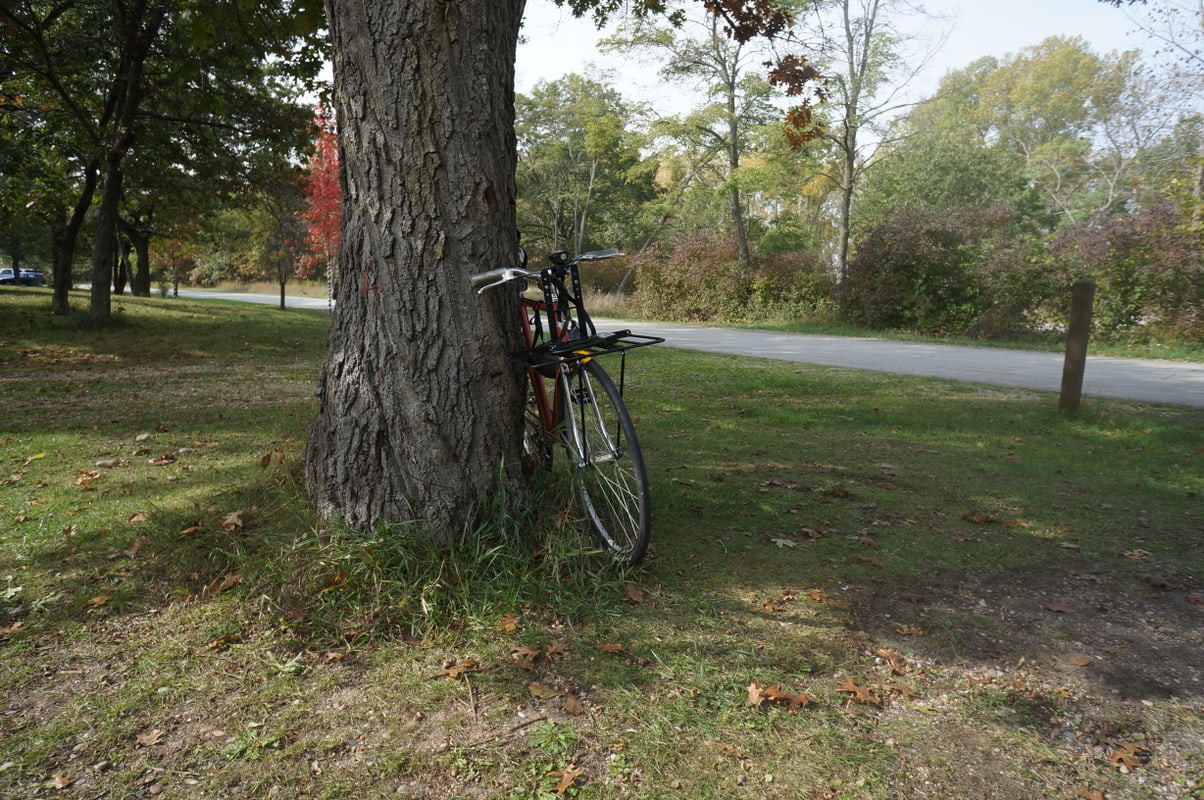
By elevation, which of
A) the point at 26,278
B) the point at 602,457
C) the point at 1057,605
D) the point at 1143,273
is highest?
the point at 1143,273

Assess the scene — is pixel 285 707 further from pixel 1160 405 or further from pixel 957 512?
pixel 1160 405

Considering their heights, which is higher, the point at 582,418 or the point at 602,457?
the point at 582,418

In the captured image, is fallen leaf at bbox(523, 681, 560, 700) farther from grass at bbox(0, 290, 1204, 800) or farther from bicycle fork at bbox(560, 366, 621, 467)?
bicycle fork at bbox(560, 366, 621, 467)

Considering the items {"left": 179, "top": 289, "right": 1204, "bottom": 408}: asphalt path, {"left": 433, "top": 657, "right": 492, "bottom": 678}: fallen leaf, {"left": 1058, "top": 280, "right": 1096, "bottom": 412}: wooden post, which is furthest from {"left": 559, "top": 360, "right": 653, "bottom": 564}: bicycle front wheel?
{"left": 179, "top": 289, "right": 1204, "bottom": 408}: asphalt path

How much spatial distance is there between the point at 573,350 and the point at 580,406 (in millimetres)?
347

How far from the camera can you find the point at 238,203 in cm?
1605

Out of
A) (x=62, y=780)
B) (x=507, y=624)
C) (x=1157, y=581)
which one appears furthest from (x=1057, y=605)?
(x=62, y=780)

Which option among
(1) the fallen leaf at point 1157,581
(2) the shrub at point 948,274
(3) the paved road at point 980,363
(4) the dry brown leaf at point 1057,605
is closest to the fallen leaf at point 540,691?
(4) the dry brown leaf at point 1057,605

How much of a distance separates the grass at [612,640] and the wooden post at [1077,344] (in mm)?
2296

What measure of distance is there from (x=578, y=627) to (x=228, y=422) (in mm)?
5168

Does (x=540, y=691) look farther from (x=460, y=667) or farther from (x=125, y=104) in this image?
(x=125, y=104)

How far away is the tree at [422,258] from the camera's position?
3.35 m

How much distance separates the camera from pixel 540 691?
8.63ft

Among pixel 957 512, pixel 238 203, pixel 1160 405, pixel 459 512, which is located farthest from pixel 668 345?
pixel 459 512
